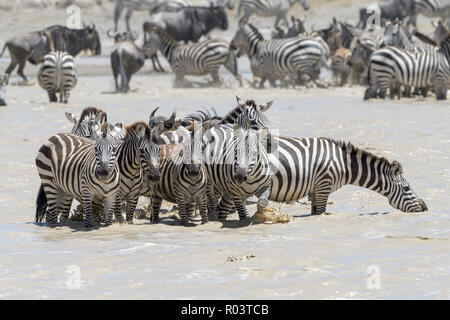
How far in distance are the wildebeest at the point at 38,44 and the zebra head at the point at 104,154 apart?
16.2 metres

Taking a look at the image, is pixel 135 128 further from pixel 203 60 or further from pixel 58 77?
→ pixel 203 60

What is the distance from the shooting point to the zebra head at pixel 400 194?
10.1m

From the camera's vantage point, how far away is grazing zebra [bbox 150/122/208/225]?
9289 millimetres

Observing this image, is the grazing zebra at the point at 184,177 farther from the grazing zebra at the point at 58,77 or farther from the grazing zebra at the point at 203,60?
the grazing zebra at the point at 203,60

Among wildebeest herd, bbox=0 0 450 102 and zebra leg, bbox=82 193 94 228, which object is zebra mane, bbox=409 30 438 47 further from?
zebra leg, bbox=82 193 94 228

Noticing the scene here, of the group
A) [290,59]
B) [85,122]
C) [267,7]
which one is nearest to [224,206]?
[85,122]

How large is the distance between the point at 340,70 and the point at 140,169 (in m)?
15.3

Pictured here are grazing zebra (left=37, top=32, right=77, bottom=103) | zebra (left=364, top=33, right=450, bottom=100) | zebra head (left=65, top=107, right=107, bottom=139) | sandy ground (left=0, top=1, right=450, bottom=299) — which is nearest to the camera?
sandy ground (left=0, top=1, right=450, bottom=299)

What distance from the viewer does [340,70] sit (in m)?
24.1

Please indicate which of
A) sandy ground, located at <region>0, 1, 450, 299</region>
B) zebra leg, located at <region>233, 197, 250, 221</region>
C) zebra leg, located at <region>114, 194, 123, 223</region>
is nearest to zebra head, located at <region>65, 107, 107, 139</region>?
sandy ground, located at <region>0, 1, 450, 299</region>

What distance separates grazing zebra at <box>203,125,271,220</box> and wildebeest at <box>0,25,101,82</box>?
1569cm

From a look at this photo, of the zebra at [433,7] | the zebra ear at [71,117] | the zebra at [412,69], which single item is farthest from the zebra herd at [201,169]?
the zebra at [433,7]

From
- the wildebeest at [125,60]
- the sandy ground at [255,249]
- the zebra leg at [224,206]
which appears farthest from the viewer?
the wildebeest at [125,60]
